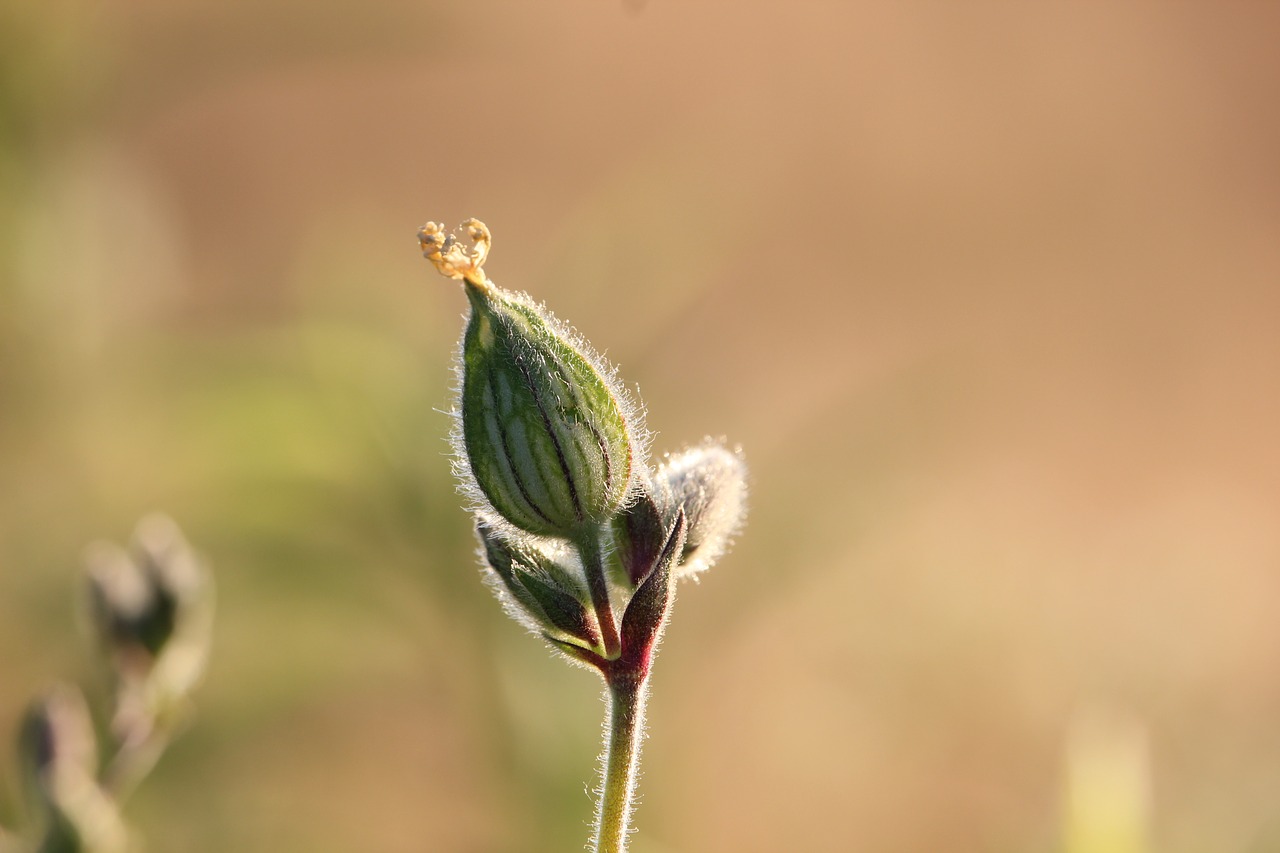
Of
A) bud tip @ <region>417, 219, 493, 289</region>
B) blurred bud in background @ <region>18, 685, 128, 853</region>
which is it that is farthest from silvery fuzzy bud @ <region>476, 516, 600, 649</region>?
blurred bud in background @ <region>18, 685, 128, 853</region>

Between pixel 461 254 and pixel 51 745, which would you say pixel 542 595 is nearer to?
pixel 461 254

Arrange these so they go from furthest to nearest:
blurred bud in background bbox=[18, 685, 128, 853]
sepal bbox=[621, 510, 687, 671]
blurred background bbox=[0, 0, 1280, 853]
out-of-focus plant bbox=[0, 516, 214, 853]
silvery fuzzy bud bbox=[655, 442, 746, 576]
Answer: blurred background bbox=[0, 0, 1280, 853], out-of-focus plant bbox=[0, 516, 214, 853], blurred bud in background bbox=[18, 685, 128, 853], silvery fuzzy bud bbox=[655, 442, 746, 576], sepal bbox=[621, 510, 687, 671]

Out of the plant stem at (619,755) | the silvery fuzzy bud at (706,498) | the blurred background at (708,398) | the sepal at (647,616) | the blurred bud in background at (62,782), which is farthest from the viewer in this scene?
the blurred background at (708,398)

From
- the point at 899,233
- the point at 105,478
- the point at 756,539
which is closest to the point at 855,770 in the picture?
the point at 756,539

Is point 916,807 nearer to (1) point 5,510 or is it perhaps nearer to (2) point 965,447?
(2) point 965,447

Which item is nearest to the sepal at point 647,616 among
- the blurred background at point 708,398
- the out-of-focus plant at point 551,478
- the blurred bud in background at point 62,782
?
the out-of-focus plant at point 551,478

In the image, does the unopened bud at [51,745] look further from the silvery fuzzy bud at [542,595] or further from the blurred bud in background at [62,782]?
the silvery fuzzy bud at [542,595]

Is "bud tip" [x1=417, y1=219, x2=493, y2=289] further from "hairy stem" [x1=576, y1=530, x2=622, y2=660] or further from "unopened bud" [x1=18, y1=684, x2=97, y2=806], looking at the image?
"unopened bud" [x1=18, y1=684, x2=97, y2=806]
